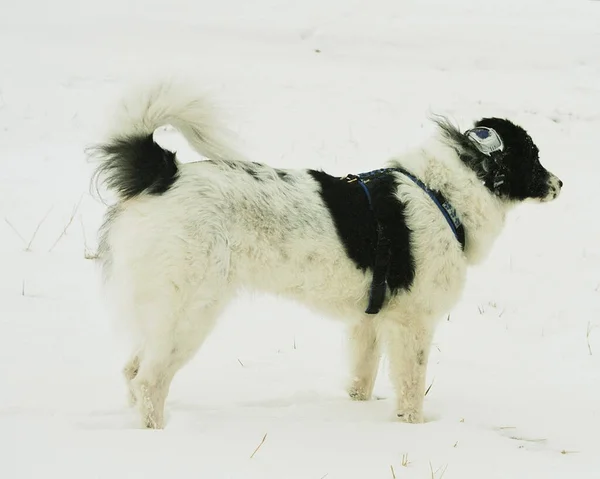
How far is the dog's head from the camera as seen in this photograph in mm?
3822

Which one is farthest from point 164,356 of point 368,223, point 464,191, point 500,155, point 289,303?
point 500,155

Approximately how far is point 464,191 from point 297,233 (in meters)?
1.05

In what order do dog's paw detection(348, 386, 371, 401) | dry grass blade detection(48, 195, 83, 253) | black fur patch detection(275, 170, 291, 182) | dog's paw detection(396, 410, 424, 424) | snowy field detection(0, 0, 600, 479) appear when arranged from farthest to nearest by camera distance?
dry grass blade detection(48, 195, 83, 253) → dog's paw detection(348, 386, 371, 401) → dog's paw detection(396, 410, 424, 424) → black fur patch detection(275, 170, 291, 182) → snowy field detection(0, 0, 600, 479)

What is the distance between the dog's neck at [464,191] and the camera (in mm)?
3795

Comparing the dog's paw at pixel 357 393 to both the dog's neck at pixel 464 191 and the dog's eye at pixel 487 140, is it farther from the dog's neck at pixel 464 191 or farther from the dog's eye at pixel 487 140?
the dog's eye at pixel 487 140

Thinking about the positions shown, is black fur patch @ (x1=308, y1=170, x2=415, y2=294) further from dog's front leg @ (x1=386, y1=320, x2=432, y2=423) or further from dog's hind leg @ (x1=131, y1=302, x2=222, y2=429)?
dog's hind leg @ (x1=131, y1=302, x2=222, y2=429)

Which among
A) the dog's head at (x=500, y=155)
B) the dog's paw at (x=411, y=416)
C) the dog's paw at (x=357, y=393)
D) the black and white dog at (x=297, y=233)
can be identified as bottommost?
the dog's paw at (x=357, y=393)

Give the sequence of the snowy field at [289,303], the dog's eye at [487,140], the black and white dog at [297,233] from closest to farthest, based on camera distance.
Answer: the snowy field at [289,303] → the black and white dog at [297,233] → the dog's eye at [487,140]

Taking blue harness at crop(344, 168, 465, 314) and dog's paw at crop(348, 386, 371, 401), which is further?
dog's paw at crop(348, 386, 371, 401)

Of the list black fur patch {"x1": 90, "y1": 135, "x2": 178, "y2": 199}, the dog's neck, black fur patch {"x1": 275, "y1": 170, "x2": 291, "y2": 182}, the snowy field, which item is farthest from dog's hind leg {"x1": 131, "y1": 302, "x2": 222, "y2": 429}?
the dog's neck

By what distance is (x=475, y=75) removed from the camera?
11.0m

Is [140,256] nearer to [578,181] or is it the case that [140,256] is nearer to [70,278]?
[70,278]

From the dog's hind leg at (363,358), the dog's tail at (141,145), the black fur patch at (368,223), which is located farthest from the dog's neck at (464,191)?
the dog's tail at (141,145)

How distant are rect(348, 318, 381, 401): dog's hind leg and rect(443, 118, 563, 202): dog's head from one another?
104 centimetres
